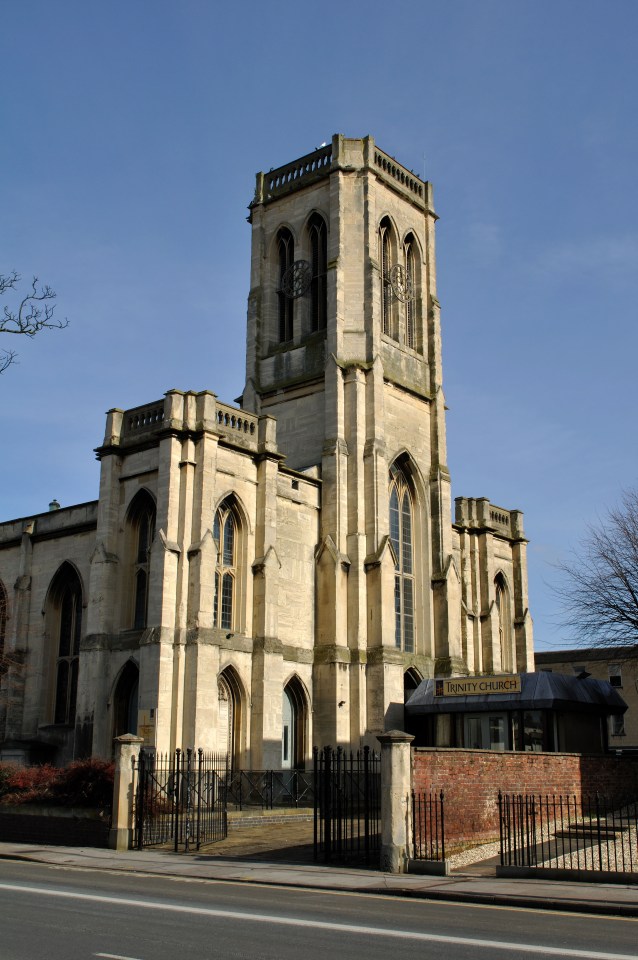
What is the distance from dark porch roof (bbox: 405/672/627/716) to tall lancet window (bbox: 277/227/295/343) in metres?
16.4

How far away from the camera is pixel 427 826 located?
61.1ft

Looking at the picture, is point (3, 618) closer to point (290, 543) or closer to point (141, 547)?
point (141, 547)

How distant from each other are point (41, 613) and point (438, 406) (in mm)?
18079

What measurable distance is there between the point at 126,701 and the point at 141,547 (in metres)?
5.04

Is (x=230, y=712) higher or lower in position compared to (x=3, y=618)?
lower

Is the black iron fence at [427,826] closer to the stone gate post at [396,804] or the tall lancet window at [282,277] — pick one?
the stone gate post at [396,804]

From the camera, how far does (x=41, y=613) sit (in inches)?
1454

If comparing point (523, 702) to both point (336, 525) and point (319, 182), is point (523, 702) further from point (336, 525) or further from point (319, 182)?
point (319, 182)

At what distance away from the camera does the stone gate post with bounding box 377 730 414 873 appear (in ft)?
58.6

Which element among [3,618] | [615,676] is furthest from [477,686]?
[615,676]

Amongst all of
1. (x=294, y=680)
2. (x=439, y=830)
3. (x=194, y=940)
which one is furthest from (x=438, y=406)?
(x=194, y=940)

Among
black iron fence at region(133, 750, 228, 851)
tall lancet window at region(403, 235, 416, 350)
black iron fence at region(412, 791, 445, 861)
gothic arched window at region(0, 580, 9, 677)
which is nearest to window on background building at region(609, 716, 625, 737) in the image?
tall lancet window at region(403, 235, 416, 350)

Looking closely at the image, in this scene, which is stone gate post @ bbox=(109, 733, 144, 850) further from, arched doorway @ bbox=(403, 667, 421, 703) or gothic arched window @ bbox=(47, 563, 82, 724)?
arched doorway @ bbox=(403, 667, 421, 703)

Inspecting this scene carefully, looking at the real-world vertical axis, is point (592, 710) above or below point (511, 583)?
below
